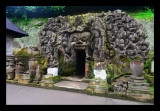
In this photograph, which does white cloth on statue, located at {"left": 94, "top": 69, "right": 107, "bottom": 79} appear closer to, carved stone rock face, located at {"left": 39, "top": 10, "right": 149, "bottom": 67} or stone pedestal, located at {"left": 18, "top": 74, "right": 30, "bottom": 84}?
carved stone rock face, located at {"left": 39, "top": 10, "right": 149, "bottom": 67}

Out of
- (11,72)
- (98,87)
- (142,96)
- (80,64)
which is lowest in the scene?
(142,96)

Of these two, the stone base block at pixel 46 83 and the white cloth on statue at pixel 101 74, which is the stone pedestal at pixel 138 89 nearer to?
the white cloth on statue at pixel 101 74

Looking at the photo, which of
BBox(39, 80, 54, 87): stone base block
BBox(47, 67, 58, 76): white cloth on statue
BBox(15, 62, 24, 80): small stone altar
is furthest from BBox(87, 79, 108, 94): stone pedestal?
BBox(15, 62, 24, 80): small stone altar

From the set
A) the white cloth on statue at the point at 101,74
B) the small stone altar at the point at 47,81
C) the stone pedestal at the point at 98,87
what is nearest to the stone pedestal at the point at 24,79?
the small stone altar at the point at 47,81

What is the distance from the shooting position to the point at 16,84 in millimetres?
7164

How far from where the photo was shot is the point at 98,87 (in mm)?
5406

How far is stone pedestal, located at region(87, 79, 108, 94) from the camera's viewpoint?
17.5ft

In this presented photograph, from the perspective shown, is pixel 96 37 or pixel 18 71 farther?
pixel 18 71

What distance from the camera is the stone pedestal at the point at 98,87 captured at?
17.5 feet

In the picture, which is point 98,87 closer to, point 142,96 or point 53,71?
point 142,96

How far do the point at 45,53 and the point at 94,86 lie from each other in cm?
475

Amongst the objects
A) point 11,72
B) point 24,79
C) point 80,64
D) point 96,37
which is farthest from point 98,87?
point 11,72

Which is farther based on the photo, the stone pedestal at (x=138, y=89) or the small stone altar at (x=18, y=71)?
the small stone altar at (x=18, y=71)

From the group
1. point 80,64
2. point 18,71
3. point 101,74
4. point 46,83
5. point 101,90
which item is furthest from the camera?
point 80,64
